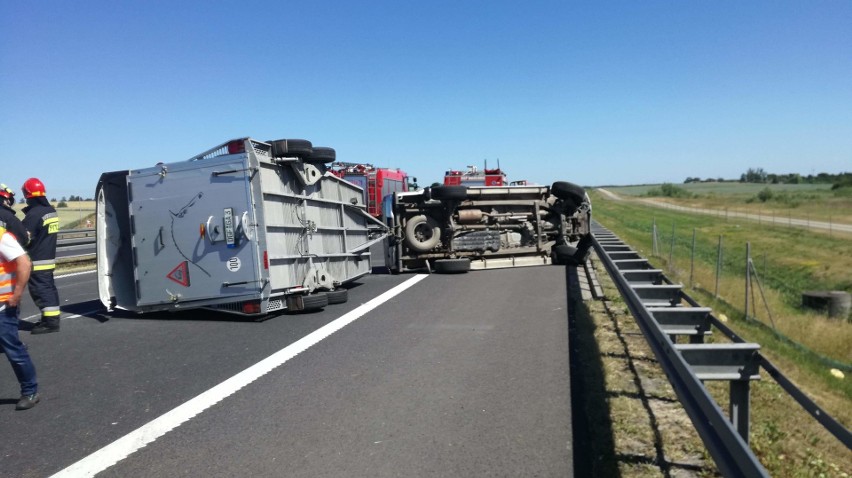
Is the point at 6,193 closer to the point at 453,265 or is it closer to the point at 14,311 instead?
the point at 14,311

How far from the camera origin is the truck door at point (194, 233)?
8586 millimetres

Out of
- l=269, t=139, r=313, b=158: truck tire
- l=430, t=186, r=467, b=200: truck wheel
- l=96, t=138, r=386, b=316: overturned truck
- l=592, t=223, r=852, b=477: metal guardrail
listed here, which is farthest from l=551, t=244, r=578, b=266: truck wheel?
l=592, t=223, r=852, b=477: metal guardrail

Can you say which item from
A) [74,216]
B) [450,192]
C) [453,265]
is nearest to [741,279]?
[453,265]

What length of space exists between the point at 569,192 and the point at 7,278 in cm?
1098

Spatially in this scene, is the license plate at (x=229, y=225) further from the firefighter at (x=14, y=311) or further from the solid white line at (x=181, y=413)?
the firefighter at (x=14, y=311)

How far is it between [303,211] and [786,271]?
23.6m

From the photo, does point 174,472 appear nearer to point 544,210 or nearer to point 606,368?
point 606,368

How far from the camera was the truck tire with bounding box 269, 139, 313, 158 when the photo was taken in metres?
9.12

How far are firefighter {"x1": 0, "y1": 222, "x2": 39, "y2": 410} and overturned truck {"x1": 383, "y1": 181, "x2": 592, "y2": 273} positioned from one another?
8811 millimetres

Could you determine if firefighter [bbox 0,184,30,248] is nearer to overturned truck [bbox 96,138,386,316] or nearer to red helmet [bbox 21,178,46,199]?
red helmet [bbox 21,178,46,199]

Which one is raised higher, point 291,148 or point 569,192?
point 291,148

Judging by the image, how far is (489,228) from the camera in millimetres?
14242

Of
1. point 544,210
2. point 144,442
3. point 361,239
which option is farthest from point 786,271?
point 144,442

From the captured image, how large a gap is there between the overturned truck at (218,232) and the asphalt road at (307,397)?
41 centimetres
